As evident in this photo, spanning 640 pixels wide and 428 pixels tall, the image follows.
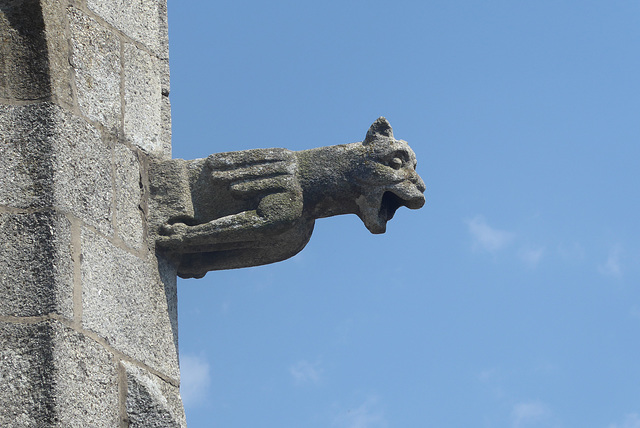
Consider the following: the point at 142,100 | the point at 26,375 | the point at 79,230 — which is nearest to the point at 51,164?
the point at 79,230

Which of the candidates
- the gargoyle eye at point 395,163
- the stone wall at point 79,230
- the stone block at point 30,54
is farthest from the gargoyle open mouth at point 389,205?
the stone block at point 30,54

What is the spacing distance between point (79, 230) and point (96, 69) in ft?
2.48

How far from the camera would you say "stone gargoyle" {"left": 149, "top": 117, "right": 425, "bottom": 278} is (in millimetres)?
5414

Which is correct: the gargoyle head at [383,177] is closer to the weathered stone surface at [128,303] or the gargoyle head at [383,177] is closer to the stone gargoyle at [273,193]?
the stone gargoyle at [273,193]

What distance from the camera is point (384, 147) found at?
5449 mm

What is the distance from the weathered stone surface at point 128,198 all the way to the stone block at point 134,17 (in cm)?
55

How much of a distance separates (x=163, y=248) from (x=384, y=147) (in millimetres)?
950

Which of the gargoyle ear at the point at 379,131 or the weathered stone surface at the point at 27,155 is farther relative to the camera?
the gargoyle ear at the point at 379,131

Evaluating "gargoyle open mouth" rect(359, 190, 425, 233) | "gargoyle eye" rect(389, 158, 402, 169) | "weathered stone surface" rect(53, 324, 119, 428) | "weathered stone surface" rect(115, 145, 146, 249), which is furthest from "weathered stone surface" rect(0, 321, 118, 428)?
"gargoyle eye" rect(389, 158, 402, 169)

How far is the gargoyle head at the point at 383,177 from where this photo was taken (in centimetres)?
543

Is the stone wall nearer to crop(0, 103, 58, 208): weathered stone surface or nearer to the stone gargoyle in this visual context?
crop(0, 103, 58, 208): weathered stone surface

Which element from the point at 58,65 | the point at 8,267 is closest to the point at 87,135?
the point at 58,65

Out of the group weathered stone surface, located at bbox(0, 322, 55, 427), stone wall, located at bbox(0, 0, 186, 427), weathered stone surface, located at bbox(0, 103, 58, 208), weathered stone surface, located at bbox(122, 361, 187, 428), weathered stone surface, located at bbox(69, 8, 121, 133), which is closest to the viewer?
weathered stone surface, located at bbox(0, 322, 55, 427)

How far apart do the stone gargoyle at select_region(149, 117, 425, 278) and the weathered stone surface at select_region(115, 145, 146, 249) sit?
108mm
